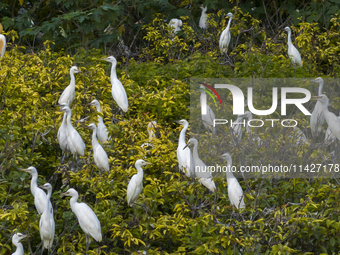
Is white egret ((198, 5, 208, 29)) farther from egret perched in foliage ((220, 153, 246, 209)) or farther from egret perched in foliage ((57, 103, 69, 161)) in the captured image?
egret perched in foliage ((220, 153, 246, 209))

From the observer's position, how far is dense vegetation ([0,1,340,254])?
3.19 metres

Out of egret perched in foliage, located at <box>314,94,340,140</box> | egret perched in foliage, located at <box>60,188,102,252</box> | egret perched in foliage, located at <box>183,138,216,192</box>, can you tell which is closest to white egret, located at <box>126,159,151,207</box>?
egret perched in foliage, located at <box>60,188,102,252</box>

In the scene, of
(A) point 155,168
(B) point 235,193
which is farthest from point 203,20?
(B) point 235,193

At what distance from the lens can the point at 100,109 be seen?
15.0 ft

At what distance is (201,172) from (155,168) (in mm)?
452

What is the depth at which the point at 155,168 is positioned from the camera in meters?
3.96

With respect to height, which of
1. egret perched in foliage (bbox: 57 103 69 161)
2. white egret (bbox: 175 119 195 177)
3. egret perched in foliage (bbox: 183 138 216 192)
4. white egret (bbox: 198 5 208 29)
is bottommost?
white egret (bbox: 198 5 208 29)

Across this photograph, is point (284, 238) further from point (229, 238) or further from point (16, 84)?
point (16, 84)

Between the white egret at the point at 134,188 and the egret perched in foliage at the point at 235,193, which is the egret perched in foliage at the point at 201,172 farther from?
the white egret at the point at 134,188

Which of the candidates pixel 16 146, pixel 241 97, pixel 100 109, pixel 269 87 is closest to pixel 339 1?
pixel 269 87

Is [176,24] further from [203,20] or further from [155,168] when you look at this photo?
[155,168]

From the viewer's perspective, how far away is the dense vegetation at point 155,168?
10.5 ft

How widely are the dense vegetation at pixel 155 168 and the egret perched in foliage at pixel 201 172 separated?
8 cm

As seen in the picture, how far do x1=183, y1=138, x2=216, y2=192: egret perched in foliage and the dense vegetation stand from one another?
0.25 ft
